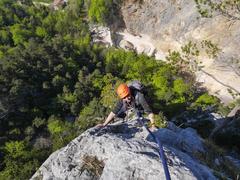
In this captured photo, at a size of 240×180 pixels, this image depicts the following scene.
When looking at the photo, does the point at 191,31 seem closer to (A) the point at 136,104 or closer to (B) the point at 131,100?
(A) the point at 136,104

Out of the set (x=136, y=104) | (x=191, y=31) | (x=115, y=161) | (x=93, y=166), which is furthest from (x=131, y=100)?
(x=191, y=31)

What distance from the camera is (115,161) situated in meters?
10.1

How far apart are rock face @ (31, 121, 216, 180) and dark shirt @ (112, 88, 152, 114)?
958mm

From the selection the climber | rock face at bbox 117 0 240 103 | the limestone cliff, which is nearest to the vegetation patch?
the climber

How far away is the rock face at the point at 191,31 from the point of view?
144 feet

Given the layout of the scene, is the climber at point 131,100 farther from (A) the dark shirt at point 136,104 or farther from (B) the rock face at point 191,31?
(B) the rock face at point 191,31

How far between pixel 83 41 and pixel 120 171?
51658mm

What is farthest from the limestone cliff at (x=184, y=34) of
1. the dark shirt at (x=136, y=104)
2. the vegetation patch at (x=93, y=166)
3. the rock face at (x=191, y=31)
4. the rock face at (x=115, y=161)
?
the vegetation patch at (x=93, y=166)

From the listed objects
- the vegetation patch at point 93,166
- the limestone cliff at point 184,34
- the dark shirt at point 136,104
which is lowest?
the limestone cliff at point 184,34

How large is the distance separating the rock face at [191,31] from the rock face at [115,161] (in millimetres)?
27345

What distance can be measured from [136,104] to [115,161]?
6.32 ft

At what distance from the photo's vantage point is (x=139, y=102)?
10828 mm

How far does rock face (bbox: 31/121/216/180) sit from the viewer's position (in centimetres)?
960

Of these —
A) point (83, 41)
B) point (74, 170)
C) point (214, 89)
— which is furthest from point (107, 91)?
point (74, 170)
